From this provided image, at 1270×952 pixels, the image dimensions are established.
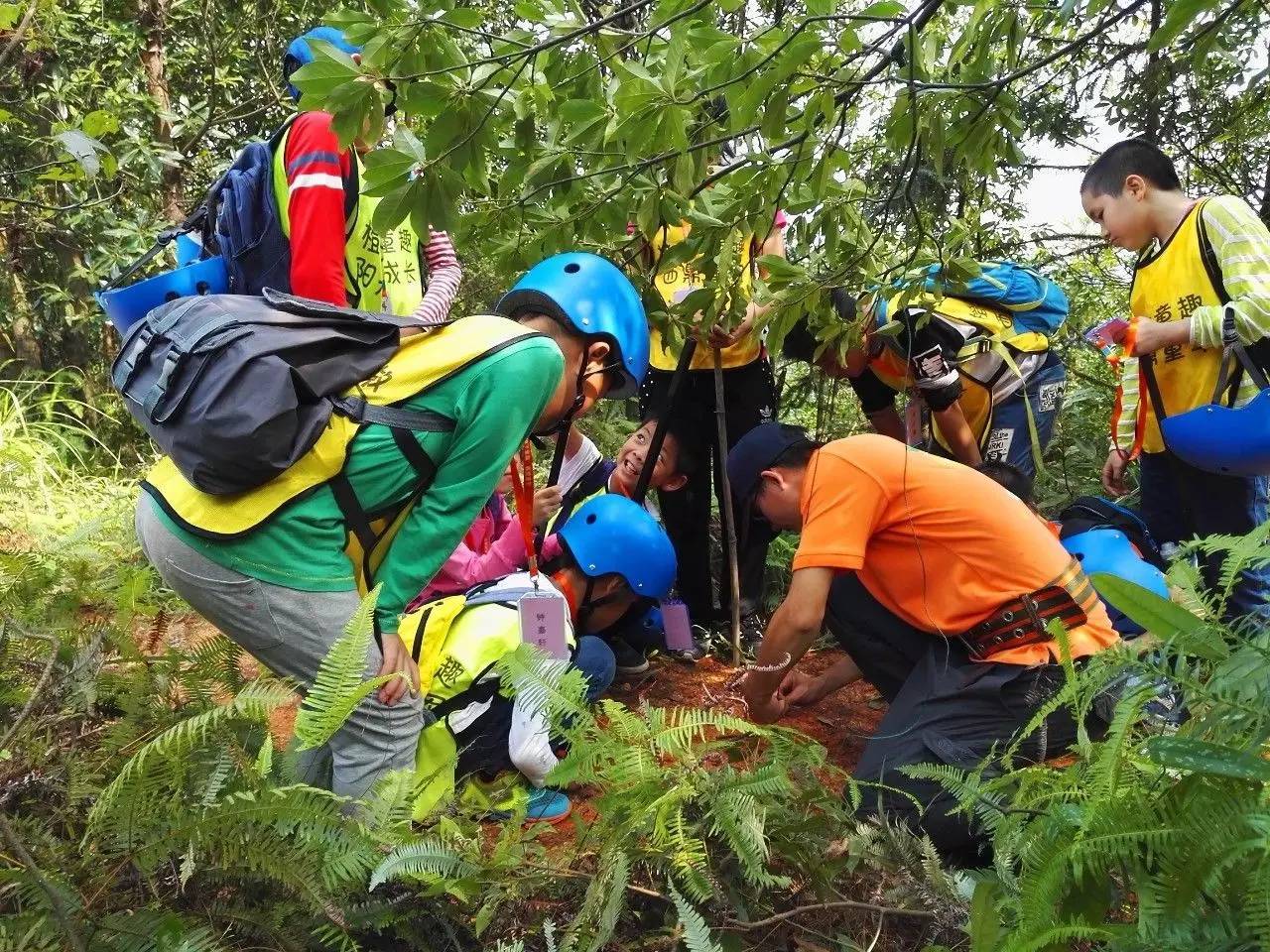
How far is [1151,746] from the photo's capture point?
1.09 metres

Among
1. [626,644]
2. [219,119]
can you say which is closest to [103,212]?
[219,119]

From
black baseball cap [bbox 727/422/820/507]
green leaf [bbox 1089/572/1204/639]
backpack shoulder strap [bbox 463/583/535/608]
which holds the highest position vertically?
green leaf [bbox 1089/572/1204/639]

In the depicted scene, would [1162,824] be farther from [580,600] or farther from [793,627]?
[580,600]

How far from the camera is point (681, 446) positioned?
4395 millimetres

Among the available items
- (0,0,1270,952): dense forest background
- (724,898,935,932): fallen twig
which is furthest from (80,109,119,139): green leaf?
(724,898,935,932): fallen twig

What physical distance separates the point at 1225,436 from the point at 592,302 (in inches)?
88.9

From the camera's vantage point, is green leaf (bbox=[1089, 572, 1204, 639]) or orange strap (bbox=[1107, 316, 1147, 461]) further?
orange strap (bbox=[1107, 316, 1147, 461])

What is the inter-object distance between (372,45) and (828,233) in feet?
3.92

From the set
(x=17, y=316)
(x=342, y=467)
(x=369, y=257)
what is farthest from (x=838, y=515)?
(x=17, y=316)

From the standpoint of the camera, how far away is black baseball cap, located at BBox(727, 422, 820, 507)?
3.10 metres

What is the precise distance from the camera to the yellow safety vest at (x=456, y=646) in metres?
2.93

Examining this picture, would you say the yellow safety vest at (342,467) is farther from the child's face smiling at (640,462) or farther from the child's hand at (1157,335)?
the child's hand at (1157,335)

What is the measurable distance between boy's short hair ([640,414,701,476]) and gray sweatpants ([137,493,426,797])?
7.44 feet

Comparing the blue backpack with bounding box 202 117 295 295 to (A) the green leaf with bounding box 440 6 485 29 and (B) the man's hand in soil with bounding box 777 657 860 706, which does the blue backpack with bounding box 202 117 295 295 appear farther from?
(B) the man's hand in soil with bounding box 777 657 860 706
